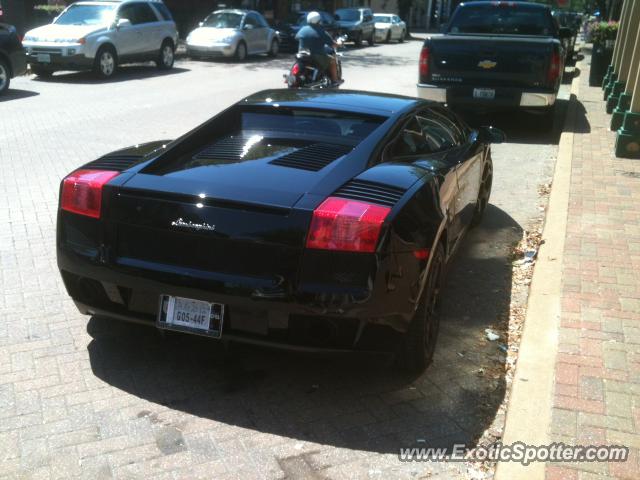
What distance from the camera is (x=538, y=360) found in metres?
4.25

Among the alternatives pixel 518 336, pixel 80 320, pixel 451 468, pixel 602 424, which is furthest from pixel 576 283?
pixel 80 320

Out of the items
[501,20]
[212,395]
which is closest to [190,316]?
[212,395]

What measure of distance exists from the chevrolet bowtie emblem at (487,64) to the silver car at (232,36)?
13.2 m

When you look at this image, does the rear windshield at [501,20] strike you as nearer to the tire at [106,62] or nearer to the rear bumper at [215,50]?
the tire at [106,62]

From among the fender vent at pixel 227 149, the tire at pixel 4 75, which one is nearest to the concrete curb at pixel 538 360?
the fender vent at pixel 227 149

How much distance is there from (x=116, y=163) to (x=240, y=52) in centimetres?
2023

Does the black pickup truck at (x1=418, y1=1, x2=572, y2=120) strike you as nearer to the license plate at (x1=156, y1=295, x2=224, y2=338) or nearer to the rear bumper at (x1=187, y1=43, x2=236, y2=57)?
the license plate at (x1=156, y1=295, x2=224, y2=338)

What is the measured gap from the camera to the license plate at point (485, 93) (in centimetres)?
1141

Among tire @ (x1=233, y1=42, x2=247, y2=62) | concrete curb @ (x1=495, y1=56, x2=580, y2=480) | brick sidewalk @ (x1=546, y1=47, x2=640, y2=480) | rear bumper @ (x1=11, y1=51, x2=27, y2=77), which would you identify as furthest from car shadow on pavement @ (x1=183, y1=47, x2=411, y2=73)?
concrete curb @ (x1=495, y1=56, x2=580, y2=480)

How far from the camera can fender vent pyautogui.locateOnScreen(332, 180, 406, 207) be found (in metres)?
3.69

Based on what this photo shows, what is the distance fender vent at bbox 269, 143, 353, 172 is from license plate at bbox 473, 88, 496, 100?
7607 millimetres

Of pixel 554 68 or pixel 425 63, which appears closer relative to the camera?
pixel 554 68

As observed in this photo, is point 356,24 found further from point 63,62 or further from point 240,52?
point 63,62

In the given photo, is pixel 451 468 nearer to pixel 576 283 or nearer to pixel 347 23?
pixel 576 283
